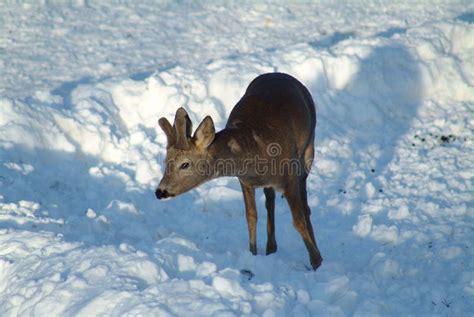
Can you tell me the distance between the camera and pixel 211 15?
1427cm

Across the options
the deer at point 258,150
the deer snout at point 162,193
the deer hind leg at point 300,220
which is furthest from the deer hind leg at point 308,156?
the deer snout at point 162,193

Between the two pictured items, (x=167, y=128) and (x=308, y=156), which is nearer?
(x=167, y=128)

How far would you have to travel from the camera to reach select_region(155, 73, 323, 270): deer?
6.03m

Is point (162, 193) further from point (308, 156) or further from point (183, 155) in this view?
point (308, 156)

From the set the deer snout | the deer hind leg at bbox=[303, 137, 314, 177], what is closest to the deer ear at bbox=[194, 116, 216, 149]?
the deer snout

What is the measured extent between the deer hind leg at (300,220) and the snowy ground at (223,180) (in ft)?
0.45

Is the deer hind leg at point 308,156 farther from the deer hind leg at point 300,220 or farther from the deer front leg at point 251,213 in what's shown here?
the deer front leg at point 251,213

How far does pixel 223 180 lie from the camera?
29.0ft

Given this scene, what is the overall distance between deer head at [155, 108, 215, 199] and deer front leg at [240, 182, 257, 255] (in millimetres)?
1108

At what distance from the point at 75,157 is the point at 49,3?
21.4 feet

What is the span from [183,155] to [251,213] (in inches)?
58.4

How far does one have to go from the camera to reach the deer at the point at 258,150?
6.03 metres

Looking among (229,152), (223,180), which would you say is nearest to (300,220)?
(229,152)

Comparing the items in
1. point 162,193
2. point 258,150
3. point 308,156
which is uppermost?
point 258,150
